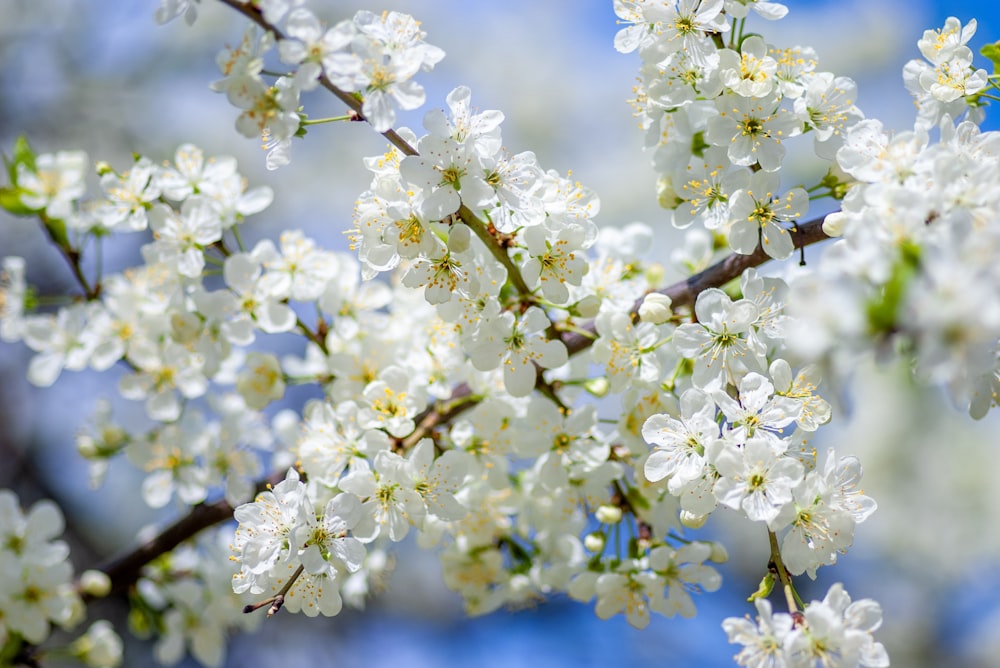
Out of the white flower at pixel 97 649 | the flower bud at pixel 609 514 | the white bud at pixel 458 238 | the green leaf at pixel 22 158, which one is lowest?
the white flower at pixel 97 649

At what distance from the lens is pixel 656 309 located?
145cm

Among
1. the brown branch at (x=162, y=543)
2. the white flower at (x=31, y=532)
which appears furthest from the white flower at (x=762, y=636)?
the white flower at (x=31, y=532)

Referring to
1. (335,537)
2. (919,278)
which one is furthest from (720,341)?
(335,537)

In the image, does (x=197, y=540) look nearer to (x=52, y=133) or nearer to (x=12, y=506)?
(x=12, y=506)

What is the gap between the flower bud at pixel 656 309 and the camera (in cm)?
145

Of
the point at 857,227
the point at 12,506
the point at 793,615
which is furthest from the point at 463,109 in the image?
the point at 12,506

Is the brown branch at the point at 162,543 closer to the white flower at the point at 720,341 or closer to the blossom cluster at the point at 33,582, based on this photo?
the blossom cluster at the point at 33,582

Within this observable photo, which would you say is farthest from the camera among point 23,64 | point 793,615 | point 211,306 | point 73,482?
point 23,64

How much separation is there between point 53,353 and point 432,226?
1.11 metres

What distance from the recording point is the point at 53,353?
6.57 feet

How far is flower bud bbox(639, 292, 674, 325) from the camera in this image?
1.45 m

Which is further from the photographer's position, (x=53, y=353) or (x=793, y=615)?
(x=53, y=353)

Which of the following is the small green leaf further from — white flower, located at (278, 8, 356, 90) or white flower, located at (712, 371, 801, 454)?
white flower, located at (278, 8, 356, 90)

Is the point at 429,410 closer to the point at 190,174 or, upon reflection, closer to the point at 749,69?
the point at 190,174
